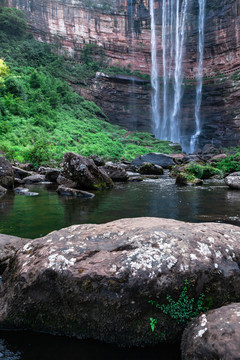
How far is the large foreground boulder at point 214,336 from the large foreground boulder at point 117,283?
210 mm

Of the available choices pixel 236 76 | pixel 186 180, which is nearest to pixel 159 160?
pixel 186 180

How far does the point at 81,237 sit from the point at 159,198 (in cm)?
630

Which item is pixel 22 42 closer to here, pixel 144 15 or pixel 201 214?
pixel 144 15

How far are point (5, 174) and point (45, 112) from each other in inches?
917

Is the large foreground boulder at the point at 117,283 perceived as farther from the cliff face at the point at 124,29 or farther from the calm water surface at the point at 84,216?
the cliff face at the point at 124,29

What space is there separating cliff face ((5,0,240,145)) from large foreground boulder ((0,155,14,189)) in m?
36.3

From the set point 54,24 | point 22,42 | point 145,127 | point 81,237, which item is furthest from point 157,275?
point 54,24

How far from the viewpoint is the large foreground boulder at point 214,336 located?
156 cm

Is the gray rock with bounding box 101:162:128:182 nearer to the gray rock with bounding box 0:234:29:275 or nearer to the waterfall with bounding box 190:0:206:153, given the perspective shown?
the gray rock with bounding box 0:234:29:275

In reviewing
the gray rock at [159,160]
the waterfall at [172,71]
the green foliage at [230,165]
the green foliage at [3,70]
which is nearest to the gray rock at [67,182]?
the green foliage at [230,165]

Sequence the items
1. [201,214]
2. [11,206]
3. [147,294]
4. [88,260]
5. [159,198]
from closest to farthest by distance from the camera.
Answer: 1. [147,294]
2. [88,260]
3. [201,214]
4. [11,206]
5. [159,198]

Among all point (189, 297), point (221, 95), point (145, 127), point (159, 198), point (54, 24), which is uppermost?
point (54, 24)

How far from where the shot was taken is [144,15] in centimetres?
5275

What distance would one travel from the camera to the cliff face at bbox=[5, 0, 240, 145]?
43.0 meters
